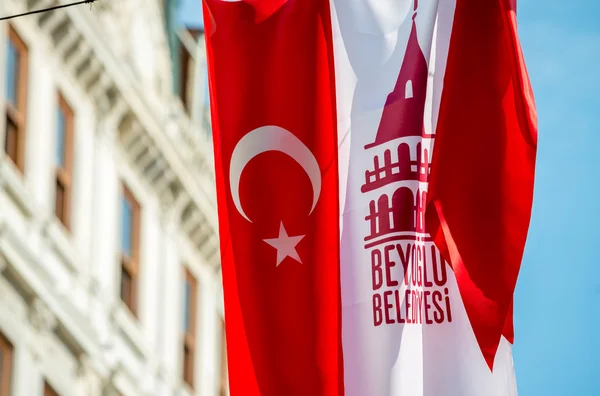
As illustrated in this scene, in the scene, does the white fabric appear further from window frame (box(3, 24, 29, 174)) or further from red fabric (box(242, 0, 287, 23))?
window frame (box(3, 24, 29, 174))

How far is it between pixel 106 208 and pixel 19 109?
3090 millimetres

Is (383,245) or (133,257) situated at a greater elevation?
(133,257)

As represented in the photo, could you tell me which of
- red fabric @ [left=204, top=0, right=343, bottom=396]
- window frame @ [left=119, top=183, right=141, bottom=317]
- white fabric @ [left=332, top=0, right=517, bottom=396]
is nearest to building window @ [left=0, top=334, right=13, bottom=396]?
window frame @ [left=119, top=183, right=141, bottom=317]

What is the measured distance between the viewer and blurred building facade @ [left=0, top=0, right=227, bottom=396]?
20.1 meters

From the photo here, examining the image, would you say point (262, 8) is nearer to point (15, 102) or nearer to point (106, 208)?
point (15, 102)

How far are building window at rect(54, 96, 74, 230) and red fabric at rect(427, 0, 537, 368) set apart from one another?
41.8 feet

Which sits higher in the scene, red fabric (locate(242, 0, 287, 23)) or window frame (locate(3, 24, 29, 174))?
window frame (locate(3, 24, 29, 174))

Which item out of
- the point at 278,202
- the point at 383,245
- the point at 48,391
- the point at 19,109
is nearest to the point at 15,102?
the point at 19,109

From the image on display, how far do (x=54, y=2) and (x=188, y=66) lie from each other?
7.50 metres

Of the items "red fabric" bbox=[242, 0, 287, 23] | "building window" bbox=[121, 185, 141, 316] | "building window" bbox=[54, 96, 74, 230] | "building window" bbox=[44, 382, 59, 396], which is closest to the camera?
"red fabric" bbox=[242, 0, 287, 23]

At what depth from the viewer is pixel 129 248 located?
79.8ft

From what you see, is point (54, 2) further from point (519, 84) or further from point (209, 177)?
point (519, 84)

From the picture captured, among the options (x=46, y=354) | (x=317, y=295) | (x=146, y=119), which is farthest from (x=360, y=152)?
(x=146, y=119)

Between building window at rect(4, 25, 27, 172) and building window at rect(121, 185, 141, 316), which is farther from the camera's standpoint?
building window at rect(121, 185, 141, 316)
